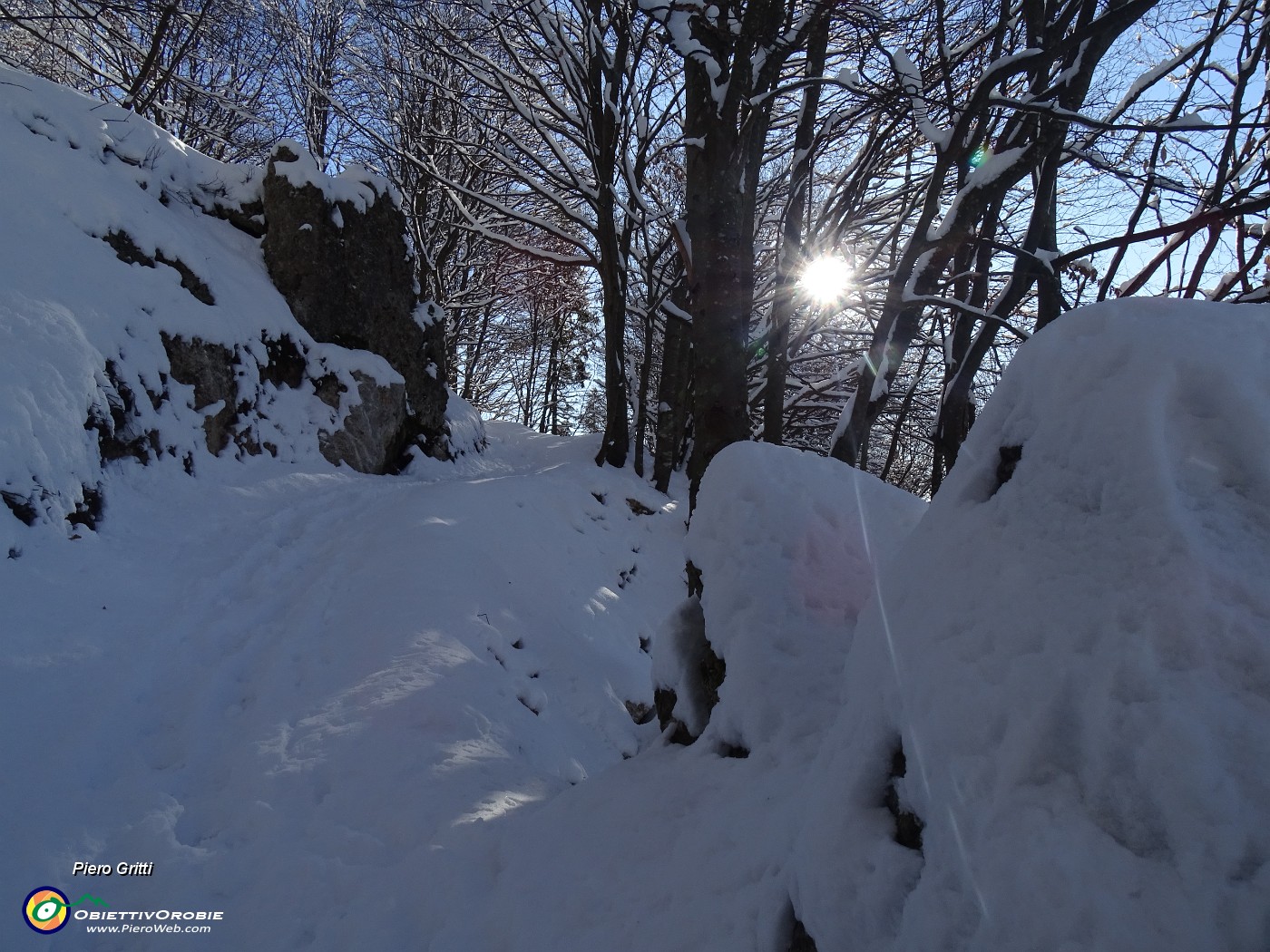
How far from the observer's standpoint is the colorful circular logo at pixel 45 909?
1939 mm

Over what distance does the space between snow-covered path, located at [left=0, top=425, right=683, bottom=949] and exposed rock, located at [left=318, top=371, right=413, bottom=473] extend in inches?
55.4

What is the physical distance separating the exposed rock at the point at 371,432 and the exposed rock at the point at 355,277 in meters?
0.60

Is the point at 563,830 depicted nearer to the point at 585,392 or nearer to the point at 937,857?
the point at 937,857

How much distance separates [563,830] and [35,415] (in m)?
3.80

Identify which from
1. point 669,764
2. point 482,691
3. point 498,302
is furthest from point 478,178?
point 669,764

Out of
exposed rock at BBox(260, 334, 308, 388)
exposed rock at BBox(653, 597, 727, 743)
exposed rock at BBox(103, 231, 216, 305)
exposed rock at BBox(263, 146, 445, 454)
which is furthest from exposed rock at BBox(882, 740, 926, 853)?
exposed rock at BBox(263, 146, 445, 454)

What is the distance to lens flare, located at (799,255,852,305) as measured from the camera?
6.68 meters

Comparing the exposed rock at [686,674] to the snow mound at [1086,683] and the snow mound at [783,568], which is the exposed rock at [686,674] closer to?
the snow mound at [783,568]

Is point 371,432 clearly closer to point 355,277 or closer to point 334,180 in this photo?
point 355,277

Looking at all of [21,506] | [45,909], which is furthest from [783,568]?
[21,506]

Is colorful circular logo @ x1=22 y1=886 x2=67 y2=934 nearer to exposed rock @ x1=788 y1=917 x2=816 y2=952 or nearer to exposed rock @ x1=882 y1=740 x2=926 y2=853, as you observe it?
exposed rock @ x1=788 y1=917 x2=816 y2=952

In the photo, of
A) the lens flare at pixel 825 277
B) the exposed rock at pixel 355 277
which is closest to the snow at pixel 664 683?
the exposed rock at pixel 355 277

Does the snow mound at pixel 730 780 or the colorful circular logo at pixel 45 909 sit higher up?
the snow mound at pixel 730 780

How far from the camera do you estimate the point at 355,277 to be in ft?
26.9
